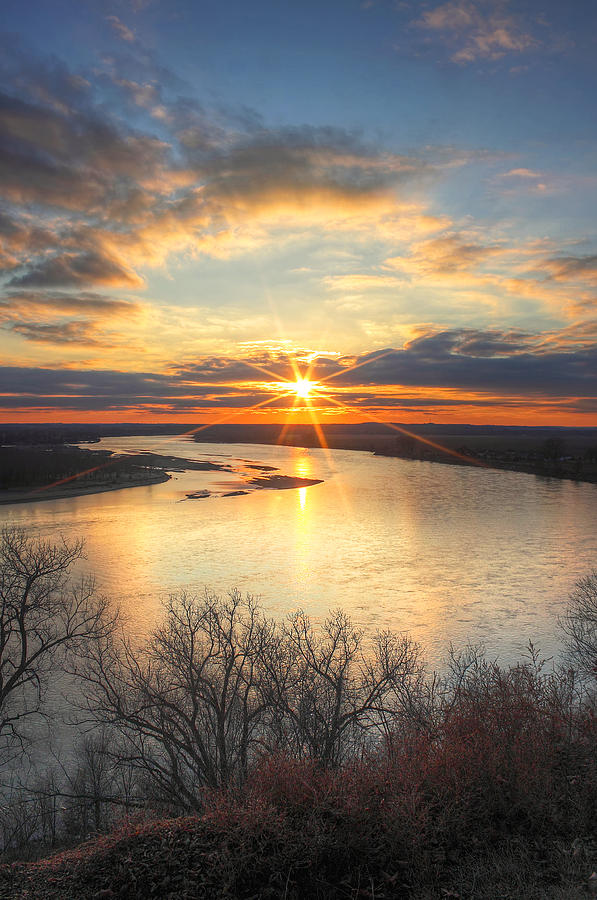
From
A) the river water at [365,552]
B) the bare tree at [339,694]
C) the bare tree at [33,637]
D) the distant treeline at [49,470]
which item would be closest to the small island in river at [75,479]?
the distant treeline at [49,470]

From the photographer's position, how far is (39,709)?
12.7 meters

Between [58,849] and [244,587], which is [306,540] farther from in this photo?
[58,849]

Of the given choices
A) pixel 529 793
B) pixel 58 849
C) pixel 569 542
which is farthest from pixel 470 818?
pixel 569 542

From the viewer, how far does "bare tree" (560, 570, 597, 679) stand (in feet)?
46.6

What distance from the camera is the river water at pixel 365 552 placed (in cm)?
1859

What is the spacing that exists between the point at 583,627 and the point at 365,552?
A: 1254 cm

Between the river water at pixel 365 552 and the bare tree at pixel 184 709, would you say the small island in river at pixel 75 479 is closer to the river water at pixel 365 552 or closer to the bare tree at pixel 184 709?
the river water at pixel 365 552

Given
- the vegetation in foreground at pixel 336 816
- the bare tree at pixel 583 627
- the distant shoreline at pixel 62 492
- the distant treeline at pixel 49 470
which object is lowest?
the bare tree at pixel 583 627

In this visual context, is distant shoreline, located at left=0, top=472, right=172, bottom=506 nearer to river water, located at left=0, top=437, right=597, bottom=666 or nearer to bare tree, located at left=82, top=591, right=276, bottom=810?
river water, located at left=0, top=437, right=597, bottom=666

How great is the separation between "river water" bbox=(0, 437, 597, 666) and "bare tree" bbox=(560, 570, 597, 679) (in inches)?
17.5

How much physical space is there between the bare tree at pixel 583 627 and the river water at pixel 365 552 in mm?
446

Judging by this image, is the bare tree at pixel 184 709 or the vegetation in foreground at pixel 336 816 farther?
the bare tree at pixel 184 709

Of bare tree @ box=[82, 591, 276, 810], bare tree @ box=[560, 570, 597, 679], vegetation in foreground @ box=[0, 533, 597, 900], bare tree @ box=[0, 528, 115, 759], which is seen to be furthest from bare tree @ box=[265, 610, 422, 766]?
bare tree @ box=[0, 528, 115, 759]

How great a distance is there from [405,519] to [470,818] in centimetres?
3067
